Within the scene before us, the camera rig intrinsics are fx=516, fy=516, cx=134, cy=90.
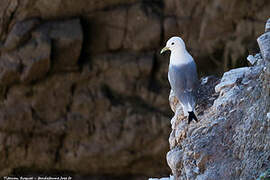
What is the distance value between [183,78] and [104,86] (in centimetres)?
453

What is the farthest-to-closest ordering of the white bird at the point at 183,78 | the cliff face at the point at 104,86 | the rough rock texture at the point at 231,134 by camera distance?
the cliff face at the point at 104,86 < the white bird at the point at 183,78 < the rough rock texture at the point at 231,134

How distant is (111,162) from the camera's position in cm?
887

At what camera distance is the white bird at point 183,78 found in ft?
13.4

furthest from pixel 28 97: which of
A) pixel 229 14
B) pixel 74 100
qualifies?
pixel 229 14

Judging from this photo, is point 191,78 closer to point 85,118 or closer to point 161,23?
point 161,23

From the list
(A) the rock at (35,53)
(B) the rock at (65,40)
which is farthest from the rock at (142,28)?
(A) the rock at (35,53)

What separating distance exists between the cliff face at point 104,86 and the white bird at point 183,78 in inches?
147

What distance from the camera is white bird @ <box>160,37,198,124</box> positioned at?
4.07 meters

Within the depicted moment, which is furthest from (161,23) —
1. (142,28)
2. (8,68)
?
(8,68)

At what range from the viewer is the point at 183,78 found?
173 inches

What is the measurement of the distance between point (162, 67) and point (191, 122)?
4890 millimetres

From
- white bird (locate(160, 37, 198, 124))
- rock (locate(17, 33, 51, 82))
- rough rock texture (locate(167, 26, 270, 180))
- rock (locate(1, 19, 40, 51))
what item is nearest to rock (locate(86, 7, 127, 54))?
rock (locate(17, 33, 51, 82))

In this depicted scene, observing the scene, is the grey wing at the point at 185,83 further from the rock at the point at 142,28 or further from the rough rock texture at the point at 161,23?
the rock at the point at 142,28

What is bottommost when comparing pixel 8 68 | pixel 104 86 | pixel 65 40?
pixel 104 86
